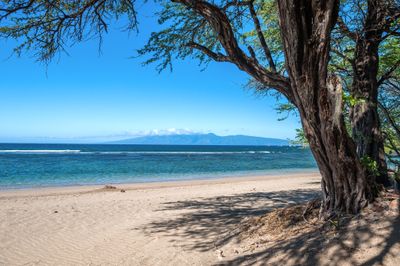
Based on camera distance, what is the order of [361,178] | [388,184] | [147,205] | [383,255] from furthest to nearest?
[147,205]
[388,184]
[361,178]
[383,255]

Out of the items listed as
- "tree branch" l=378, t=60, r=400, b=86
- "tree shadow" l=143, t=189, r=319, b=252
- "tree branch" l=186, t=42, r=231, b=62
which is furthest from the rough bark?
"tree branch" l=378, t=60, r=400, b=86

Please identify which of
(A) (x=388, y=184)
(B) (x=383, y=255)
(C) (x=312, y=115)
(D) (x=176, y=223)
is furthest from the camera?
(D) (x=176, y=223)

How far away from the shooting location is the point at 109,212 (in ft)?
32.8

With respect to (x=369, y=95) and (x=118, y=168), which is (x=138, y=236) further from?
(x=118, y=168)

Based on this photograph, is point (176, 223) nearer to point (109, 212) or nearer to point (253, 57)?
point (109, 212)

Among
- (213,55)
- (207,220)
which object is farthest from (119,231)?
(213,55)

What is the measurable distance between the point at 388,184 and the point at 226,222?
133 inches

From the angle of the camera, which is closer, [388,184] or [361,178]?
[361,178]

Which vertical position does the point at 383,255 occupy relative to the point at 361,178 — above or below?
below

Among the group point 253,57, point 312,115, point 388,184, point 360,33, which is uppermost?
point 360,33

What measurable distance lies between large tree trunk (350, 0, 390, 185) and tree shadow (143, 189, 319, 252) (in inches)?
101

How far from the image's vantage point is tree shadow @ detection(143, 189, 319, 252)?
6001 millimetres

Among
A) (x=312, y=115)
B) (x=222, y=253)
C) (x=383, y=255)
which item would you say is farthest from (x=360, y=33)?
(x=222, y=253)

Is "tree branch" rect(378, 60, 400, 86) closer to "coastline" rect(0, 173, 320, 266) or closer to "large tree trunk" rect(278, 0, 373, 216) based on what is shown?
"large tree trunk" rect(278, 0, 373, 216)
